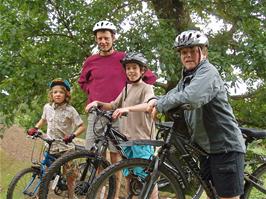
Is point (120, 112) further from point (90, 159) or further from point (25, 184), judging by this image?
point (25, 184)

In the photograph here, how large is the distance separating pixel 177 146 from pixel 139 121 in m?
0.76

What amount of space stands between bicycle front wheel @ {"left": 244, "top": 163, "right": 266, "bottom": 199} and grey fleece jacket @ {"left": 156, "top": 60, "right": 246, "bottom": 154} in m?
0.89

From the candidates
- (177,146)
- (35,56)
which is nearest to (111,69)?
(177,146)

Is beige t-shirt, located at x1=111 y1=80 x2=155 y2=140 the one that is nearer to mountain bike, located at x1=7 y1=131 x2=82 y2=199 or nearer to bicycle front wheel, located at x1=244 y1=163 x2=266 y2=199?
mountain bike, located at x1=7 y1=131 x2=82 y2=199

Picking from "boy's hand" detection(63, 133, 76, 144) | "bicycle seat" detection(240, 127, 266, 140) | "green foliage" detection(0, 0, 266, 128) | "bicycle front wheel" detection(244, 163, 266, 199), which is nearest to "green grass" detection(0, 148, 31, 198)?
"green foliage" detection(0, 0, 266, 128)

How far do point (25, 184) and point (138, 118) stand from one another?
5.33 feet

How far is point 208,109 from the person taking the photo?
9.88 ft

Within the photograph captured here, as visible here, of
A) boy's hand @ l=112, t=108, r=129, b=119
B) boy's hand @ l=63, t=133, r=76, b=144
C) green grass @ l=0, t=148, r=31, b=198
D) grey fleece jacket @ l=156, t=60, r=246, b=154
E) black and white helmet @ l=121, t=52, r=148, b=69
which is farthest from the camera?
green grass @ l=0, t=148, r=31, b=198

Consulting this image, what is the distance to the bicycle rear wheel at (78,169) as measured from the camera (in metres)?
3.76

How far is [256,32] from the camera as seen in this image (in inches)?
205

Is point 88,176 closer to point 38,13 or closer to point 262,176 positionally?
point 262,176

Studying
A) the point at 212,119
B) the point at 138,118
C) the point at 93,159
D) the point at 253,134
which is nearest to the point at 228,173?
the point at 212,119

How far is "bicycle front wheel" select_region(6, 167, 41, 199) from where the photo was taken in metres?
4.51

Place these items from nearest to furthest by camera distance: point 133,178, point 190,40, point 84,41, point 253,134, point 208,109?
1. point 208,109
2. point 190,40
3. point 133,178
4. point 253,134
5. point 84,41
